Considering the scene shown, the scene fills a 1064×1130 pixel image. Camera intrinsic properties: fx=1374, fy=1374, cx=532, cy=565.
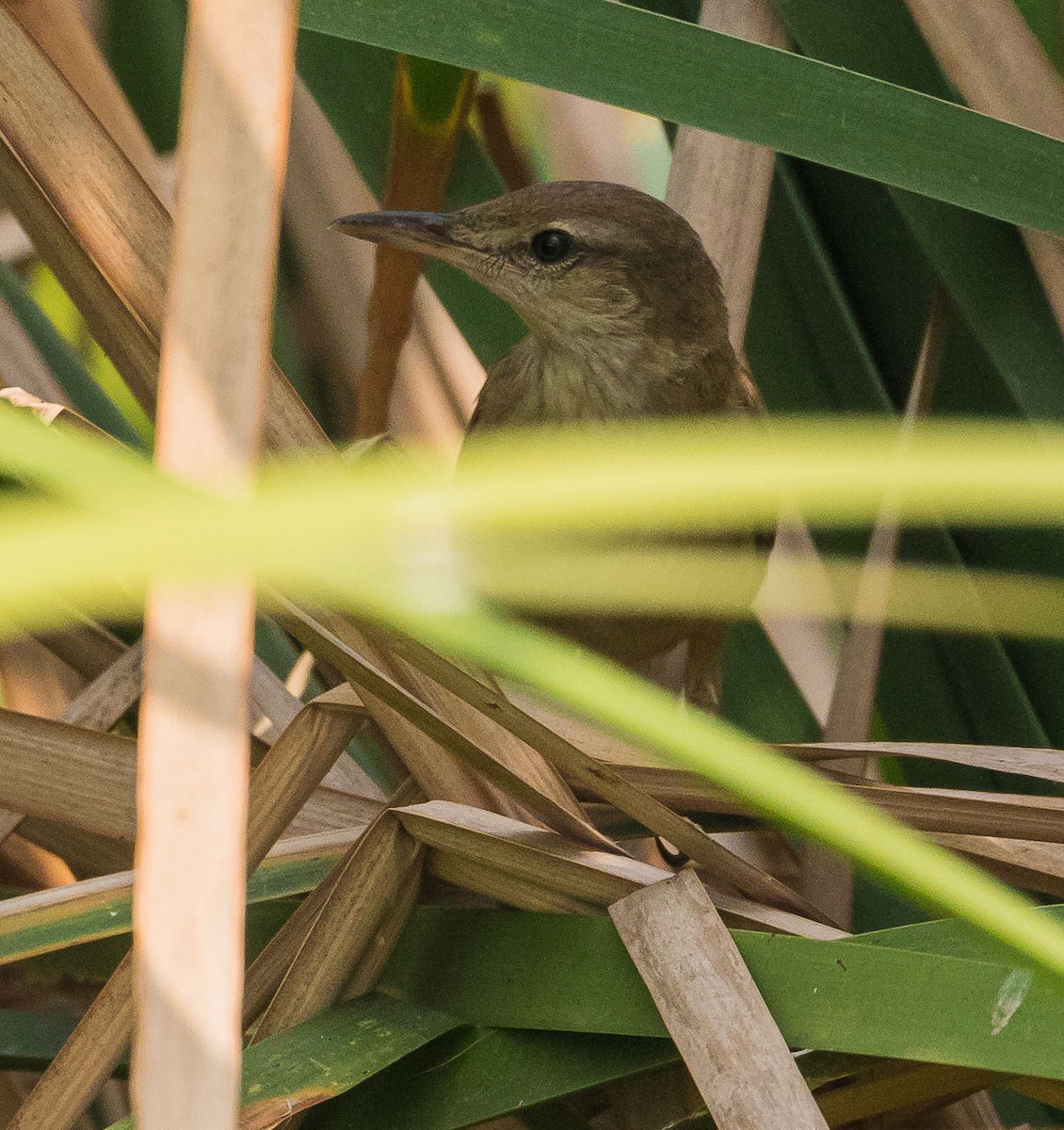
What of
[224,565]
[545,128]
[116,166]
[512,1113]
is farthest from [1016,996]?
[545,128]

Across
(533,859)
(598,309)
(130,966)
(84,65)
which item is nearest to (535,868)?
(533,859)

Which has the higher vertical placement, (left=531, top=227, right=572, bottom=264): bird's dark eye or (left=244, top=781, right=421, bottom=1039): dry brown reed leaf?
(left=531, top=227, right=572, bottom=264): bird's dark eye

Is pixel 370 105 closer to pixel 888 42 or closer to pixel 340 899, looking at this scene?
pixel 888 42

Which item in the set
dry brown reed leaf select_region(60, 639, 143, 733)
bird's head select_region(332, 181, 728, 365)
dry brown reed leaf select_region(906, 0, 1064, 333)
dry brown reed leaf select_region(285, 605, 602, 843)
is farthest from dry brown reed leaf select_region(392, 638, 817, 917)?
bird's head select_region(332, 181, 728, 365)

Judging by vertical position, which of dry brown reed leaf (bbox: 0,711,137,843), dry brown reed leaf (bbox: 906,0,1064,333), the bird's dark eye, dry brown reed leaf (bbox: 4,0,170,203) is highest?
dry brown reed leaf (bbox: 4,0,170,203)

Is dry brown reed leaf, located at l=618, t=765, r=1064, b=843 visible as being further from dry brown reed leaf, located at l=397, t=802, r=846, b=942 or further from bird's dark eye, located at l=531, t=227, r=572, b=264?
bird's dark eye, located at l=531, t=227, r=572, b=264

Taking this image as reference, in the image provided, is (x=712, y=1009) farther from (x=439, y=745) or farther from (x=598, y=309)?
(x=598, y=309)

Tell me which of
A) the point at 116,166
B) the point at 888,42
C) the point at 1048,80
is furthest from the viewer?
the point at 888,42
